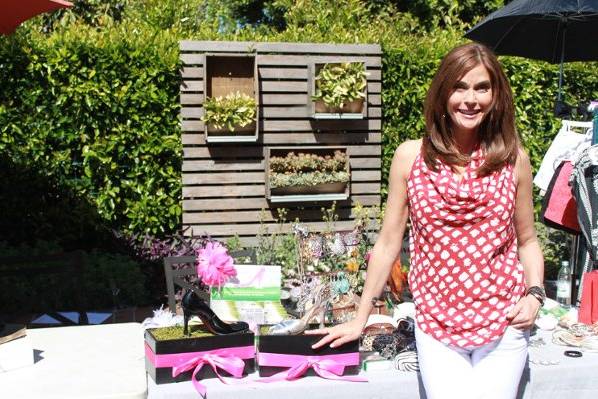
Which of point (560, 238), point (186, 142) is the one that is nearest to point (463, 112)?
point (186, 142)

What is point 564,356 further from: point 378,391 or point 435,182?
point 435,182

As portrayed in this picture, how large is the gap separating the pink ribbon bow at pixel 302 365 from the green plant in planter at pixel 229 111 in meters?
3.78

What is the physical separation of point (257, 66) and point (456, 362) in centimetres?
450

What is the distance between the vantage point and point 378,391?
2.30m

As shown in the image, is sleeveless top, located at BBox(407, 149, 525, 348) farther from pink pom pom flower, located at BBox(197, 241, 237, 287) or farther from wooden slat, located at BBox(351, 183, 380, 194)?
wooden slat, located at BBox(351, 183, 380, 194)

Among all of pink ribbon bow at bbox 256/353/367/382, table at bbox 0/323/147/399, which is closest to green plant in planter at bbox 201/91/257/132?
table at bbox 0/323/147/399

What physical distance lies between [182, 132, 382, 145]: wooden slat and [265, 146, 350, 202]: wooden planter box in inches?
2.8

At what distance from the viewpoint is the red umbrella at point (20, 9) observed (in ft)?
9.58

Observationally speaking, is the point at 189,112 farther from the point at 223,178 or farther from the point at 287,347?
the point at 287,347

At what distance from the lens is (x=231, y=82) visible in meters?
6.10

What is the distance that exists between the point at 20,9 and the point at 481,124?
1.99 meters

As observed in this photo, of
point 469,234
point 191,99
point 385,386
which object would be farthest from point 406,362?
point 191,99

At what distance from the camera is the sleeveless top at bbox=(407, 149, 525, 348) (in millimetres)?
1931

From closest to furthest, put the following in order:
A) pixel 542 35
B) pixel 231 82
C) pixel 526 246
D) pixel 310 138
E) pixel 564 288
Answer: pixel 526 246 < pixel 564 288 < pixel 542 35 < pixel 231 82 < pixel 310 138
